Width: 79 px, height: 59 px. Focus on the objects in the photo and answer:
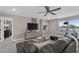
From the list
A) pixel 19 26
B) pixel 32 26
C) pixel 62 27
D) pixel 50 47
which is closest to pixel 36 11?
pixel 32 26

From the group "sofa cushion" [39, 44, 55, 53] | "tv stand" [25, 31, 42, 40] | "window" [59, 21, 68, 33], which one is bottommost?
"sofa cushion" [39, 44, 55, 53]

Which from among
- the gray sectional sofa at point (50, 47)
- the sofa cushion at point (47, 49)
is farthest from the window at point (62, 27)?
the sofa cushion at point (47, 49)

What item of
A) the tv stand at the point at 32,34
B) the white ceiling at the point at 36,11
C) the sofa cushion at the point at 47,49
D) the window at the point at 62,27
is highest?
the white ceiling at the point at 36,11

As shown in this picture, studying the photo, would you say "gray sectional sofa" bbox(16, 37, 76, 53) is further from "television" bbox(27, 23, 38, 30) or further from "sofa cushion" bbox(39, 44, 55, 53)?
"television" bbox(27, 23, 38, 30)

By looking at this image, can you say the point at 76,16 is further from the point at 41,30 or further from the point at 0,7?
the point at 0,7

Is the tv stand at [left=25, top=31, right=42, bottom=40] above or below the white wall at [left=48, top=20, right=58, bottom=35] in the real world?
below

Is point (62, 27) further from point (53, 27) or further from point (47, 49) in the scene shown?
point (47, 49)

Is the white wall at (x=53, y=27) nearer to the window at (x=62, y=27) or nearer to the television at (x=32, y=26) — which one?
the window at (x=62, y=27)

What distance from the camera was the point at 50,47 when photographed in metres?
1.83

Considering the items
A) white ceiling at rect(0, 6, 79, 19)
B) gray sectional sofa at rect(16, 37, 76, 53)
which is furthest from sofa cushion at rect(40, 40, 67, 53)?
white ceiling at rect(0, 6, 79, 19)

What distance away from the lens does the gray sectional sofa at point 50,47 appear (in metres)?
1.82

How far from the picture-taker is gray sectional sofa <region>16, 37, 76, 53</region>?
182cm
